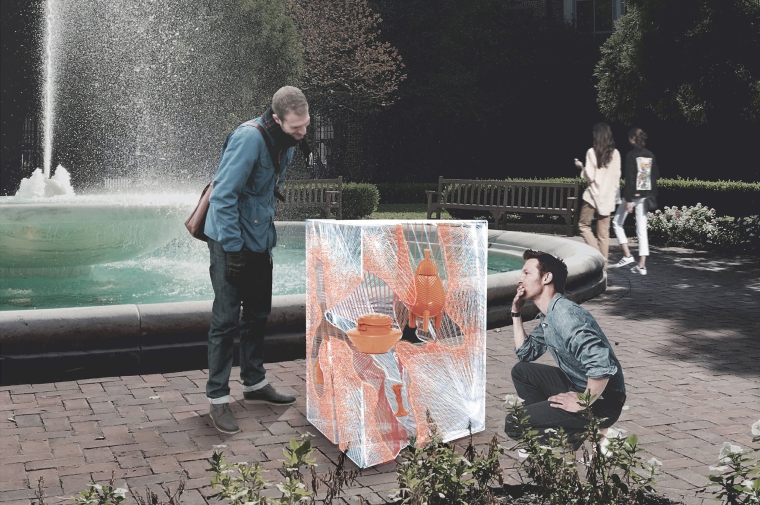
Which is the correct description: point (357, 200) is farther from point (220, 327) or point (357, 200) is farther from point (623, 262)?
point (220, 327)

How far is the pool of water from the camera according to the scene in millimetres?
8273

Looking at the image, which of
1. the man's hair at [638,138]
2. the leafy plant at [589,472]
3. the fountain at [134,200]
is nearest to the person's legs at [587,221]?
the fountain at [134,200]

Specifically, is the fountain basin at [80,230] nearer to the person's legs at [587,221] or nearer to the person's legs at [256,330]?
the person's legs at [256,330]

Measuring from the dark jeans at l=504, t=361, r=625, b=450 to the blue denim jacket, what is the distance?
60.2 inches

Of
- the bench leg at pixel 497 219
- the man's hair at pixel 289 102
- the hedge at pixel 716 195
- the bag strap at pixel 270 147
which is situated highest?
the man's hair at pixel 289 102

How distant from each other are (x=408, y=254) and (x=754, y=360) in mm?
3478

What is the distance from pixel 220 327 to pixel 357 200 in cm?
1605

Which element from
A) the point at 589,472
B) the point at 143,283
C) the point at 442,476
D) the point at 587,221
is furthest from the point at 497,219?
the point at 442,476

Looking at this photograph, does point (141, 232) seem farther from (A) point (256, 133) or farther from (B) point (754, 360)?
(B) point (754, 360)

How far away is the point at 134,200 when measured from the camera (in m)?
8.94

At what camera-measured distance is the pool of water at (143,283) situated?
326 inches

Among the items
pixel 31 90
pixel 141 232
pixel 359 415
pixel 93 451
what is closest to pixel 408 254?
pixel 359 415

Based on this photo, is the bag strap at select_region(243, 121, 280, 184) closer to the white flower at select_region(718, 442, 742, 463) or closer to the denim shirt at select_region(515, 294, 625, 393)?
the denim shirt at select_region(515, 294, 625, 393)

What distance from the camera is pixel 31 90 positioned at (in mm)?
25375
